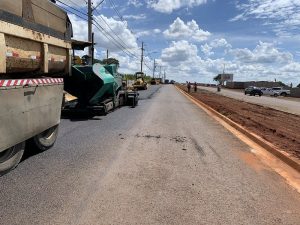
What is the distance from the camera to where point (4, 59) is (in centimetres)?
649

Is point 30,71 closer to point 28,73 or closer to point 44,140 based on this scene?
point 28,73

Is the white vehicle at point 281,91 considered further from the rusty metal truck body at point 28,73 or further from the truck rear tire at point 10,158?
the truck rear tire at point 10,158

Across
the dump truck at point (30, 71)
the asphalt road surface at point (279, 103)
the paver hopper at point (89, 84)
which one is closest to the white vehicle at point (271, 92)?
the asphalt road surface at point (279, 103)

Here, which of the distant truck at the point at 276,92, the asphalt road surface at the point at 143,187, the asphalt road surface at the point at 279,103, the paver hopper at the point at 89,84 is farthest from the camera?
the distant truck at the point at 276,92

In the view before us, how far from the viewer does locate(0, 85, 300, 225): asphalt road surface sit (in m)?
4.96

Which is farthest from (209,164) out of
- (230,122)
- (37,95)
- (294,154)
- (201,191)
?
(230,122)

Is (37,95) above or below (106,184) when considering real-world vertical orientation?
above

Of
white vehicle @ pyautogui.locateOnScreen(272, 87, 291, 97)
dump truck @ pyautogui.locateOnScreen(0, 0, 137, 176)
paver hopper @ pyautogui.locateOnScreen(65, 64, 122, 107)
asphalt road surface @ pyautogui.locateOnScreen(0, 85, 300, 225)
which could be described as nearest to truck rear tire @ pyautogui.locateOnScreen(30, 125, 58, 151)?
dump truck @ pyautogui.locateOnScreen(0, 0, 137, 176)

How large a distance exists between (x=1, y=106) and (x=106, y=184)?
83.9 inches

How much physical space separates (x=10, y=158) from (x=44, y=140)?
1807mm

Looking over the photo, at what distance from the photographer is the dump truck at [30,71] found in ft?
21.2

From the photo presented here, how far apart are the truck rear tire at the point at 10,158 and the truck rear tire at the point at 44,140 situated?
1.02 meters

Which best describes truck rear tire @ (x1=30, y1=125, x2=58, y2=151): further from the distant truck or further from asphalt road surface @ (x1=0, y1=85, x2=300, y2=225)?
the distant truck

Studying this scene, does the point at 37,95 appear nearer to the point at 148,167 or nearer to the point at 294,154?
the point at 148,167
